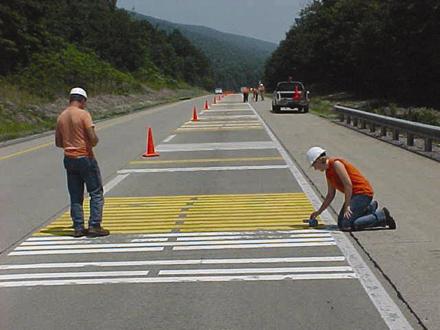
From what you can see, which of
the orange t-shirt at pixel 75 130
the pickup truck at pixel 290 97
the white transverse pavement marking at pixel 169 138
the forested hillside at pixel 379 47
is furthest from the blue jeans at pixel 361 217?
the forested hillside at pixel 379 47

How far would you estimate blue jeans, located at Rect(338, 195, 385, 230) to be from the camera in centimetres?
848

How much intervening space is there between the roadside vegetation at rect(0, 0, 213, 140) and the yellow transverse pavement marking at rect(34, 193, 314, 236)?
1592cm

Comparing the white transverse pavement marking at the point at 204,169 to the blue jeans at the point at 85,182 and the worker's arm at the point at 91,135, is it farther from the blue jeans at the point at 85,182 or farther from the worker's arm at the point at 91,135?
the worker's arm at the point at 91,135

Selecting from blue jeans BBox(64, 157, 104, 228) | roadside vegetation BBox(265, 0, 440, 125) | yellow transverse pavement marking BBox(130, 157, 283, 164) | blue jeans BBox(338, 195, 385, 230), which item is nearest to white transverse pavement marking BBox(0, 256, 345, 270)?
blue jeans BBox(338, 195, 385, 230)

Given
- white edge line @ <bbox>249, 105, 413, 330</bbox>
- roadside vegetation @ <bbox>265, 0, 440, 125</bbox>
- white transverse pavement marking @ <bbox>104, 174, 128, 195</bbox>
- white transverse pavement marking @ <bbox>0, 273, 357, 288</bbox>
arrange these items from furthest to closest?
roadside vegetation @ <bbox>265, 0, 440, 125</bbox>
white transverse pavement marking @ <bbox>104, 174, 128, 195</bbox>
white transverse pavement marking @ <bbox>0, 273, 357, 288</bbox>
white edge line @ <bbox>249, 105, 413, 330</bbox>

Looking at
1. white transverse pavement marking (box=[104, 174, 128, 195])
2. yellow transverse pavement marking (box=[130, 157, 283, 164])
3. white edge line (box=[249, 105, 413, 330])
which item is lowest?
yellow transverse pavement marking (box=[130, 157, 283, 164])

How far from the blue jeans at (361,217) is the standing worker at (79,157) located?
2960mm

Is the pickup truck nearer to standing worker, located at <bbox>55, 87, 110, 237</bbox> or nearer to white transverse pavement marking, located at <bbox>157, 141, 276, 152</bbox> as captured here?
white transverse pavement marking, located at <bbox>157, 141, 276, 152</bbox>

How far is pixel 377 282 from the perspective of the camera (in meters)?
6.34

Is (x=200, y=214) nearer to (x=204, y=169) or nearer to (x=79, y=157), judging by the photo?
(x=79, y=157)

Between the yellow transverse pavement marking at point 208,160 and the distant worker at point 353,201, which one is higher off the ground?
the distant worker at point 353,201

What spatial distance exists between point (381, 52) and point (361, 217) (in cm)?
4606

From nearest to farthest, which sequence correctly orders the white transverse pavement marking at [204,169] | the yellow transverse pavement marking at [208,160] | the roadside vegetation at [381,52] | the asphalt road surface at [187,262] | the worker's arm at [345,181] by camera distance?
1. the asphalt road surface at [187,262]
2. the worker's arm at [345,181]
3. the white transverse pavement marking at [204,169]
4. the yellow transverse pavement marking at [208,160]
5. the roadside vegetation at [381,52]

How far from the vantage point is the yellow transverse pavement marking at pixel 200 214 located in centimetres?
906
